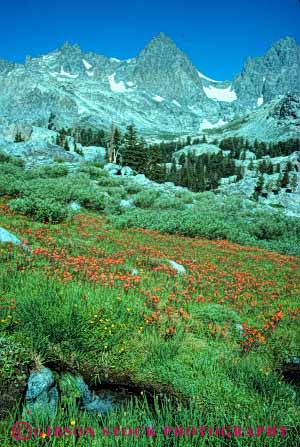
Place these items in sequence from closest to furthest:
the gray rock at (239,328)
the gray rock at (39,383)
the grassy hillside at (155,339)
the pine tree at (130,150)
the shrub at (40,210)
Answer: the grassy hillside at (155,339), the gray rock at (39,383), the gray rock at (239,328), the shrub at (40,210), the pine tree at (130,150)

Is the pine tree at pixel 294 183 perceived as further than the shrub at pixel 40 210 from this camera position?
Yes

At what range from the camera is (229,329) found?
7227mm

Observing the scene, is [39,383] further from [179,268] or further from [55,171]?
[55,171]

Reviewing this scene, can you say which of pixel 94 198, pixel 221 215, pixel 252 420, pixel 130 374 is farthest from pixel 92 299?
pixel 221 215

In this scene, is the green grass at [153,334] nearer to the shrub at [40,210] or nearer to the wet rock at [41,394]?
the wet rock at [41,394]

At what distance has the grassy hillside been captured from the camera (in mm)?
3887

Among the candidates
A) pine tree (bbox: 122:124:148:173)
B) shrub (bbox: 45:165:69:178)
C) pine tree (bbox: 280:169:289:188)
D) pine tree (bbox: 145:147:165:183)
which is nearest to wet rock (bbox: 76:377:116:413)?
shrub (bbox: 45:165:69:178)

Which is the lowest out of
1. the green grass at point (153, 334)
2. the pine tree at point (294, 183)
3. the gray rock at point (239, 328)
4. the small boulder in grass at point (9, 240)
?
the gray rock at point (239, 328)

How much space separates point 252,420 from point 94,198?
75.0ft

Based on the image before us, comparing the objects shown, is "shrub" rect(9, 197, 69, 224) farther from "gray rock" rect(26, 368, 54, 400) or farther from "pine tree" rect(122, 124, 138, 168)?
"pine tree" rect(122, 124, 138, 168)

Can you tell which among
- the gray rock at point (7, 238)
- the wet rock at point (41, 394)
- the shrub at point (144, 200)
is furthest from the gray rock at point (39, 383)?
the shrub at point (144, 200)

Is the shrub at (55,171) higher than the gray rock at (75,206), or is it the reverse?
the shrub at (55,171)

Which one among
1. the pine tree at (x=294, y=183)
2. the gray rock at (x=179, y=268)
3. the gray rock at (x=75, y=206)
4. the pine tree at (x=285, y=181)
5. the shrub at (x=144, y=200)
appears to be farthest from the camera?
the pine tree at (x=285, y=181)

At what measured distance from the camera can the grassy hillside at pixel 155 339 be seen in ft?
12.8
